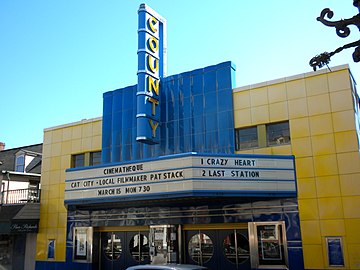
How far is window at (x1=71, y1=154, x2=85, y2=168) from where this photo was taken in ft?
65.8

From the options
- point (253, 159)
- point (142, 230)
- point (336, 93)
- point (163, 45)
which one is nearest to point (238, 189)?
point (253, 159)

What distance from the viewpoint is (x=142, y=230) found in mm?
17922

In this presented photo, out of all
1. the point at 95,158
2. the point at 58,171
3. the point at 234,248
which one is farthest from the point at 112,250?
the point at 234,248

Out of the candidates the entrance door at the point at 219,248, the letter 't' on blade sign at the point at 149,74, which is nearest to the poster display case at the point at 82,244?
the entrance door at the point at 219,248

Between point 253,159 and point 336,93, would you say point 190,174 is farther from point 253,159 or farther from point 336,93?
point 336,93

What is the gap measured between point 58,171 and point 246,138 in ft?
33.2

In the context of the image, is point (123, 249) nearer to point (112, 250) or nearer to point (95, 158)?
point (112, 250)

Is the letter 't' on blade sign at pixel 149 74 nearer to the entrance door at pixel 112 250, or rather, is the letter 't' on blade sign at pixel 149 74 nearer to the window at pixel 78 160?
the window at pixel 78 160

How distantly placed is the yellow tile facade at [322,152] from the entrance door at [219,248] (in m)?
2.62

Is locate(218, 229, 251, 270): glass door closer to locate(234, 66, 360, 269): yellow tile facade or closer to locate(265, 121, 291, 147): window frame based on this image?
locate(234, 66, 360, 269): yellow tile facade

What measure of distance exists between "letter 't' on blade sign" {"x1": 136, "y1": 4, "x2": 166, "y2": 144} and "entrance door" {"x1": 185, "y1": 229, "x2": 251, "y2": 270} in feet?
14.6

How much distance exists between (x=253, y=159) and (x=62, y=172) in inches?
420

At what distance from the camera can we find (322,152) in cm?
1408

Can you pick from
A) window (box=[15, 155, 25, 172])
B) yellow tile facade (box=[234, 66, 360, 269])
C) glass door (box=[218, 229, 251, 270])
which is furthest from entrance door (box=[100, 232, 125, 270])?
window (box=[15, 155, 25, 172])
